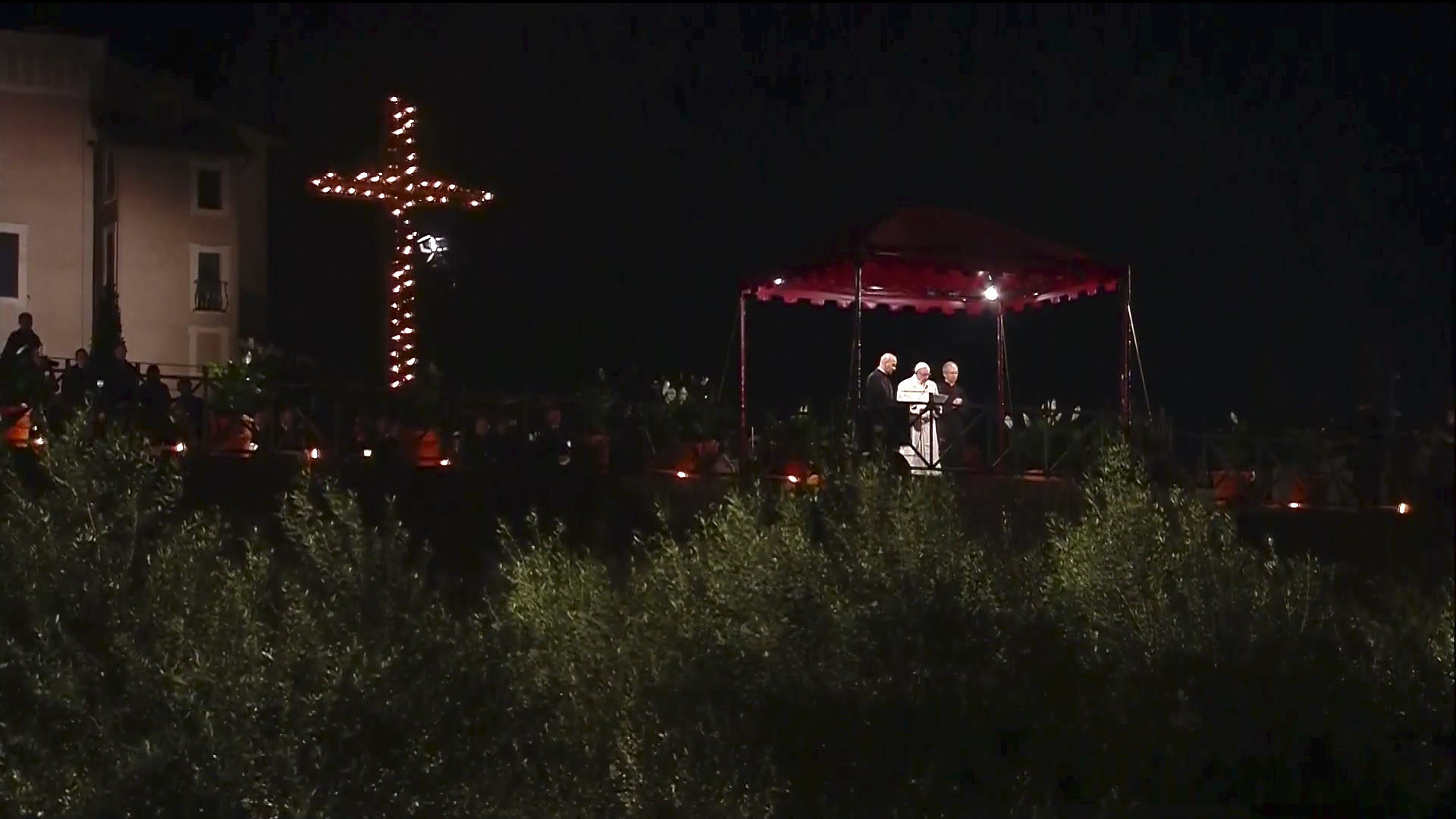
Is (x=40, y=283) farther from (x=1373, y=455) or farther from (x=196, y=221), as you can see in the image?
(x=1373, y=455)

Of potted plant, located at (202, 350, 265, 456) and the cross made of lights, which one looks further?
the cross made of lights

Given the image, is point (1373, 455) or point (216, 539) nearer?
point (216, 539)

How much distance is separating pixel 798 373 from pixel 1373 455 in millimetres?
12442

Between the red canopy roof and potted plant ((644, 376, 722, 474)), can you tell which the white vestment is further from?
potted plant ((644, 376, 722, 474))

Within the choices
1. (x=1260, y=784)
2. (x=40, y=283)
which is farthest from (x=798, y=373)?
(x=1260, y=784)

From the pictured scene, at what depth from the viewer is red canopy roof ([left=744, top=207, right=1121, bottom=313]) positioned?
1528 centimetres

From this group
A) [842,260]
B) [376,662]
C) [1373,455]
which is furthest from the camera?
[1373,455]

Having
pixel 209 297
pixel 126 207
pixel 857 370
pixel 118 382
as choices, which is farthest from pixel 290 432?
pixel 209 297

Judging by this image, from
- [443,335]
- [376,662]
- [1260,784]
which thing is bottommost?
[1260,784]

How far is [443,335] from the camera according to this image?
32.5 m

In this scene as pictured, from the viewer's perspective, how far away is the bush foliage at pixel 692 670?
9109mm

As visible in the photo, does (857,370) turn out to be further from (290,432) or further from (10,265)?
(10,265)

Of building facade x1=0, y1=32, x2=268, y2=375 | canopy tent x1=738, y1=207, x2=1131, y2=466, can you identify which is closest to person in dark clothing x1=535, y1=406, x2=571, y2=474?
canopy tent x1=738, y1=207, x2=1131, y2=466

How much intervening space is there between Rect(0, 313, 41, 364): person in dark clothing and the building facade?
6332 mm
